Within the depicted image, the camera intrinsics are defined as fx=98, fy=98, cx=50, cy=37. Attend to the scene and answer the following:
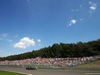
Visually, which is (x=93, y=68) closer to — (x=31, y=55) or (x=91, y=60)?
(x=91, y=60)

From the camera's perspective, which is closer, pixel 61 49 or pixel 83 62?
pixel 83 62

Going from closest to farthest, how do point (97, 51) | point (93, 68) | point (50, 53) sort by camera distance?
point (93, 68)
point (97, 51)
point (50, 53)

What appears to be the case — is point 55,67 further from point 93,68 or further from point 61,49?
point 61,49

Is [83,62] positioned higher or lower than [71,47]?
lower

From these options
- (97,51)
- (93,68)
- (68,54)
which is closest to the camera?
(93,68)

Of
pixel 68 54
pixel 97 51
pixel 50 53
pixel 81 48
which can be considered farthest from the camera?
pixel 50 53

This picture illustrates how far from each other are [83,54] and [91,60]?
21.7 metres

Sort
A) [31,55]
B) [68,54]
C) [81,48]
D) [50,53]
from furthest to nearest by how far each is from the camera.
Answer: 1. [31,55]
2. [50,53]
3. [68,54]
4. [81,48]

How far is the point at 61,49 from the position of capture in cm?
5819

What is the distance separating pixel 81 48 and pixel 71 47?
24.5 feet

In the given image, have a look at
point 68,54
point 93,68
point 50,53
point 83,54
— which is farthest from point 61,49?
point 93,68

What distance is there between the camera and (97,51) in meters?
43.7

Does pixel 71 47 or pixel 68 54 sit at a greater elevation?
pixel 71 47

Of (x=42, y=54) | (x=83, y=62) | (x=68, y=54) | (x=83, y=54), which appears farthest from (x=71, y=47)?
(x=83, y=62)
